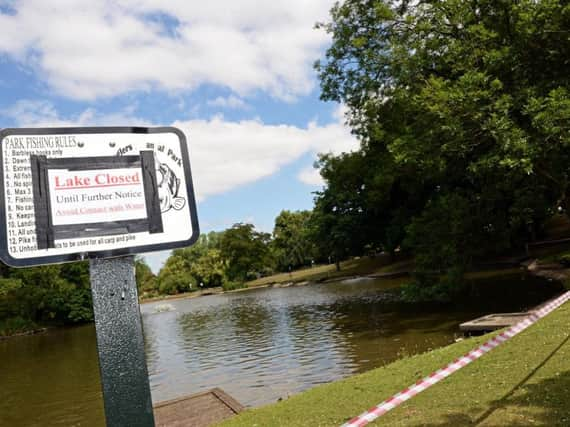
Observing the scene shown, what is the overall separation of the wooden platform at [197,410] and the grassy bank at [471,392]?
107 centimetres

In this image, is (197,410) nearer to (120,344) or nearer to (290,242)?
(120,344)

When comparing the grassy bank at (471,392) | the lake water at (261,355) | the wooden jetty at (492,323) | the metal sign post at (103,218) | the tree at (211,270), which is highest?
the tree at (211,270)

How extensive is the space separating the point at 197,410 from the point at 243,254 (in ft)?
263

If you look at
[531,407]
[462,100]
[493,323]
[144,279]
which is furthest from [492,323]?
[144,279]

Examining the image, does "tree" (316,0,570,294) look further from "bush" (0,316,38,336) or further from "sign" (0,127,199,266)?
"bush" (0,316,38,336)

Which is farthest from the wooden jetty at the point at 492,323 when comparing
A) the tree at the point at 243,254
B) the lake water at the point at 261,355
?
the tree at the point at 243,254

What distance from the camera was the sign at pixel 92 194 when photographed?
2559mm

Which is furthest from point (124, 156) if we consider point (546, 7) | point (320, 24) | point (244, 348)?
point (320, 24)

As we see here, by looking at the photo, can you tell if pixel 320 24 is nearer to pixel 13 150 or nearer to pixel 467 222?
pixel 467 222

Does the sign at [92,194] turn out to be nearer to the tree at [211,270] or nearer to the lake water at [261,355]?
the lake water at [261,355]

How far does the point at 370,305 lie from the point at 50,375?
15.7 metres

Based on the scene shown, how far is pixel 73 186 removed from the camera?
2670 mm

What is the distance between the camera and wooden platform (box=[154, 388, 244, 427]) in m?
9.30

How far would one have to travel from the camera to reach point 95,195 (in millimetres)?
2697
